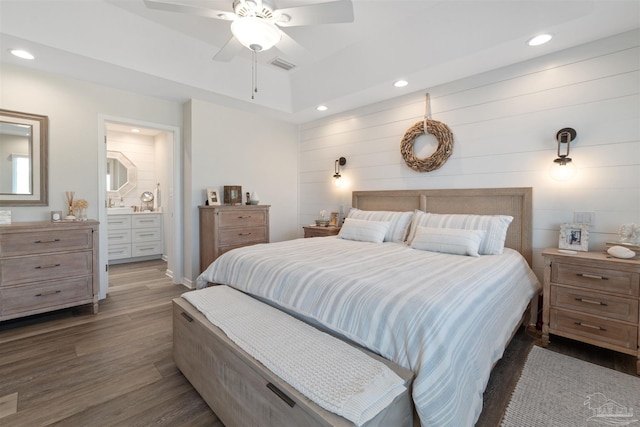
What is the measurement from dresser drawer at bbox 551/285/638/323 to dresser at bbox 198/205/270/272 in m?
3.30

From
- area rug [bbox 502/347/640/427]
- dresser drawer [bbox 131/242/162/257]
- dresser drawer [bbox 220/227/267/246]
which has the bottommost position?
area rug [bbox 502/347/640/427]

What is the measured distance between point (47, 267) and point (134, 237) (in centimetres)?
266

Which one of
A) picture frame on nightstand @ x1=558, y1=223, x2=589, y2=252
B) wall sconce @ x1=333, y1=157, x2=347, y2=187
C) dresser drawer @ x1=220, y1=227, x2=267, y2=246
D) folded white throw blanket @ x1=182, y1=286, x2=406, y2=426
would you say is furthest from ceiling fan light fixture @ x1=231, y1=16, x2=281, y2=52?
picture frame on nightstand @ x1=558, y1=223, x2=589, y2=252

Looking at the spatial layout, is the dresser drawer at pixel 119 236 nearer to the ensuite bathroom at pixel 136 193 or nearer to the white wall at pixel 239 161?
the ensuite bathroom at pixel 136 193

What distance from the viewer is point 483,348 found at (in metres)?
1.48

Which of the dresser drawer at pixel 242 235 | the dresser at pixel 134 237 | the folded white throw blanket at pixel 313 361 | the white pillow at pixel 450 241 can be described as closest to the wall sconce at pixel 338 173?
the dresser drawer at pixel 242 235

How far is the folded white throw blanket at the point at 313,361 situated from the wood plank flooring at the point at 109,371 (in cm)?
52

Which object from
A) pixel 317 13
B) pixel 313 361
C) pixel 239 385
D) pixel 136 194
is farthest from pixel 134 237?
pixel 313 361

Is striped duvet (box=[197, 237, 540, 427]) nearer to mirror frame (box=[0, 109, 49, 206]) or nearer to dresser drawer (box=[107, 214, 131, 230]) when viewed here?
mirror frame (box=[0, 109, 49, 206])

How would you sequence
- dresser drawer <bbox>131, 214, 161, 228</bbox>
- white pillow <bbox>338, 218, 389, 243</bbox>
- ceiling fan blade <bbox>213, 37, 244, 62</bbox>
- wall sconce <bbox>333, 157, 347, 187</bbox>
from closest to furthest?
1. ceiling fan blade <bbox>213, 37, 244, 62</bbox>
2. white pillow <bbox>338, 218, 389, 243</bbox>
3. wall sconce <bbox>333, 157, 347, 187</bbox>
4. dresser drawer <bbox>131, 214, 161, 228</bbox>

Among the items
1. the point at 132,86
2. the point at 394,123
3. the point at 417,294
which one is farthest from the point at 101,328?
the point at 394,123

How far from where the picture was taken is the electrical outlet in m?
2.43

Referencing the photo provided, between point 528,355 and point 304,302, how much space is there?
6.13 ft

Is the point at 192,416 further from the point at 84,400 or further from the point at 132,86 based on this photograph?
the point at 132,86
